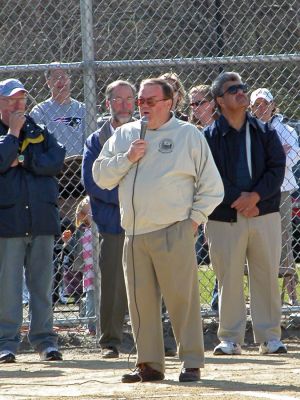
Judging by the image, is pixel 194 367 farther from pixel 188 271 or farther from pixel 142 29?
pixel 142 29

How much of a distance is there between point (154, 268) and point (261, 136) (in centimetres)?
209

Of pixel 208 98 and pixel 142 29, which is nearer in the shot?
pixel 208 98

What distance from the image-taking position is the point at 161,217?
7070 millimetres

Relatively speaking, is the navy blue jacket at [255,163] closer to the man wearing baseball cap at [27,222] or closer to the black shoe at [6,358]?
the man wearing baseball cap at [27,222]

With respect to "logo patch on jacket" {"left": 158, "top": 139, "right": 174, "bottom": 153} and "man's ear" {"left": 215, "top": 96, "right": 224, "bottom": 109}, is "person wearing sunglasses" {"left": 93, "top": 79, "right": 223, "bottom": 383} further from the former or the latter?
"man's ear" {"left": 215, "top": 96, "right": 224, "bottom": 109}

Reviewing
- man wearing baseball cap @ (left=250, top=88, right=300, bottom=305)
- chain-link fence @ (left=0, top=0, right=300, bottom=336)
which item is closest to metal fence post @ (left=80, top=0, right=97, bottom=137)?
chain-link fence @ (left=0, top=0, right=300, bottom=336)

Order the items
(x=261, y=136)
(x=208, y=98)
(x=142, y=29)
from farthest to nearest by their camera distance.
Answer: (x=142, y=29) < (x=208, y=98) < (x=261, y=136)

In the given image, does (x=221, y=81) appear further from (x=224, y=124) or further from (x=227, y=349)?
(x=227, y=349)

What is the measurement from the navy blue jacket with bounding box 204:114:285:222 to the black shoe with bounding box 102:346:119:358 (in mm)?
1304

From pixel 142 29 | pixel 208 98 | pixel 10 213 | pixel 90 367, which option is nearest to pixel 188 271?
pixel 90 367

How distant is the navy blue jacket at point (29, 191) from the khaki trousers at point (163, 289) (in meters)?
1.62

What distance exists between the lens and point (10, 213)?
28.5 feet

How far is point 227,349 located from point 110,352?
3.04ft

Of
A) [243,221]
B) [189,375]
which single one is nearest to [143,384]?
[189,375]
